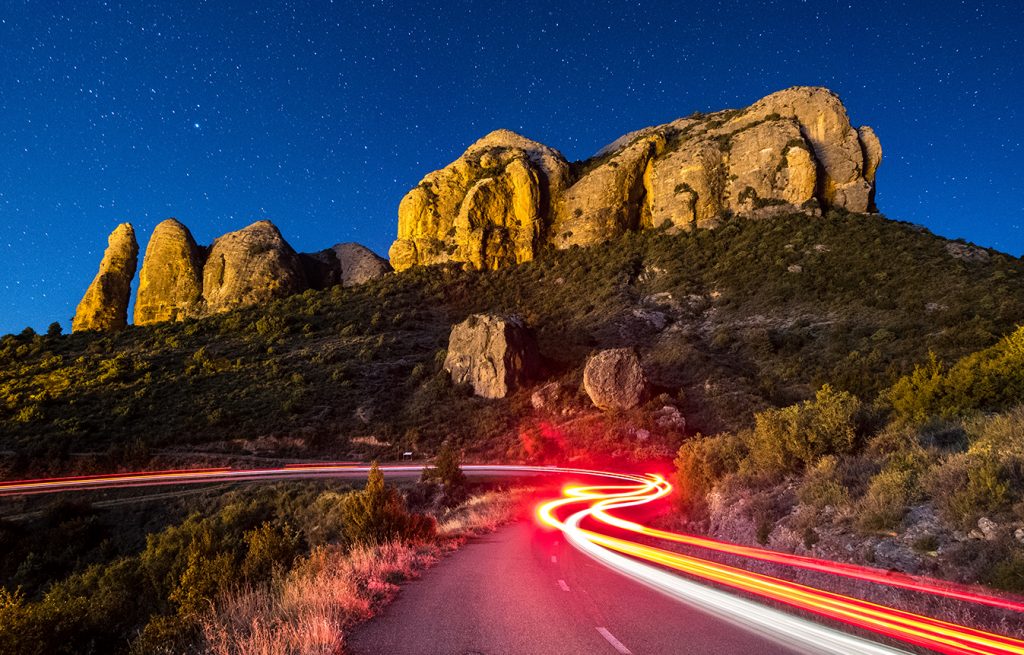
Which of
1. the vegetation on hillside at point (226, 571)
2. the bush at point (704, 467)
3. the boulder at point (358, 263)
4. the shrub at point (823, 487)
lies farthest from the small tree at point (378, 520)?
the boulder at point (358, 263)

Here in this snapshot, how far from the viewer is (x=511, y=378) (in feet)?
151

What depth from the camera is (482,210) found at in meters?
78.3

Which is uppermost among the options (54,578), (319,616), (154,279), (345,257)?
(345,257)

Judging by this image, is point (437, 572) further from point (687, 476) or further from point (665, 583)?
point (687, 476)

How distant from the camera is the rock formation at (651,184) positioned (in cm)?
6475

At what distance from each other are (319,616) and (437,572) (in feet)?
14.7

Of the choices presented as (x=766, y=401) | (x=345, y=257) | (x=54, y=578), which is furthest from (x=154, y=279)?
(x=766, y=401)

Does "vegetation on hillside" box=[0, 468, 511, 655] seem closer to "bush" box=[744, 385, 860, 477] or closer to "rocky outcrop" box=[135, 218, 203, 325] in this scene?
"bush" box=[744, 385, 860, 477]

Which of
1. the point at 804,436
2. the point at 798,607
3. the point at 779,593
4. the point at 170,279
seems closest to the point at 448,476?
the point at 804,436

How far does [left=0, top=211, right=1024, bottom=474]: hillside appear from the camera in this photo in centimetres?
3594

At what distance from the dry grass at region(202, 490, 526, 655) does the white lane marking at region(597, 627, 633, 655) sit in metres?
3.06

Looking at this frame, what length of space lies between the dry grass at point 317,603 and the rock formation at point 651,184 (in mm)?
64707

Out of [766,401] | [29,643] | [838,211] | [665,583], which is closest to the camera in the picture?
[29,643]

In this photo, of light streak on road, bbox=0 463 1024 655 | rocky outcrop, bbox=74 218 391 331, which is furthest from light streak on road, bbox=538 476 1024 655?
rocky outcrop, bbox=74 218 391 331
